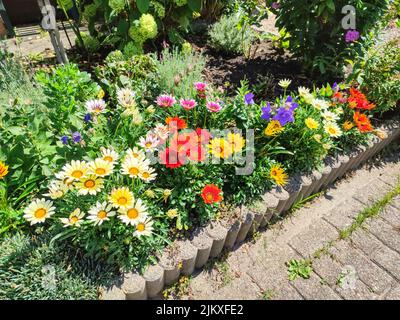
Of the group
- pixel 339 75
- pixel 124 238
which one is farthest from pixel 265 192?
pixel 339 75

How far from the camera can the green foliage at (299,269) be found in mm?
2127

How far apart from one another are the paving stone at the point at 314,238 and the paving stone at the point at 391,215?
52 centimetres

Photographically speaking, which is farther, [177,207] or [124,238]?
[177,207]

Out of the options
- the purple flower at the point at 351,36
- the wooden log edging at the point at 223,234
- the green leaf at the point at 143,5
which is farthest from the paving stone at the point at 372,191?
the green leaf at the point at 143,5

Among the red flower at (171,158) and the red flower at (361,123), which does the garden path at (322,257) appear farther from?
the red flower at (171,158)

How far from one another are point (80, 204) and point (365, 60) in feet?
9.64

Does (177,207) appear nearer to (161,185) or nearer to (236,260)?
(161,185)

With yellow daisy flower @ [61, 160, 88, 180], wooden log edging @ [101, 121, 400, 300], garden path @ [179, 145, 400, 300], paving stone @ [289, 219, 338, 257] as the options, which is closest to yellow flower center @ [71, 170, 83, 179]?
yellow daisy flower @ [61, 160, 88, 180]

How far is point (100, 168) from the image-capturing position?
1.55 meters

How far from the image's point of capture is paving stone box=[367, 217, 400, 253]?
2.36 m

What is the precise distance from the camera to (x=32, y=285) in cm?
156

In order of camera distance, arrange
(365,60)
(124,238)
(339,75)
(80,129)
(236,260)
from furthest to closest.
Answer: (339,75)
(365,60)
(236,260)
(80,129)
(124,238)

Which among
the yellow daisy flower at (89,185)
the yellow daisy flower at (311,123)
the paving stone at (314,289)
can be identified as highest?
the yellow daisy flower at (89,185)

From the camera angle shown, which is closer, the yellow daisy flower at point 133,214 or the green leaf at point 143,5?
the yellow daisy flower at point 133,214
